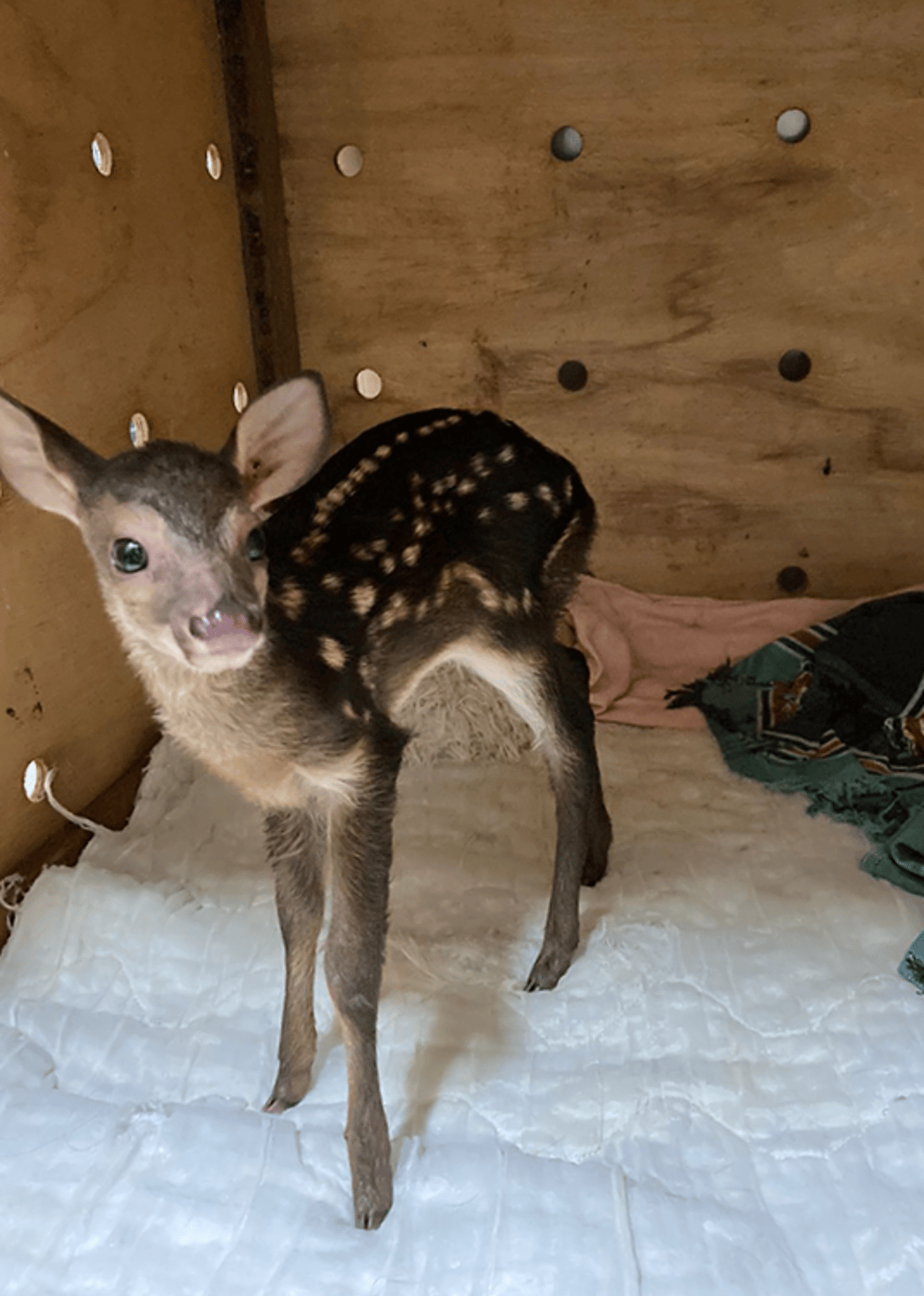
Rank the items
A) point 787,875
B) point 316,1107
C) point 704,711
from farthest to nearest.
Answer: point 704,711, point 787,875, point 316,1107

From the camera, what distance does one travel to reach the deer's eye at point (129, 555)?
1396mm

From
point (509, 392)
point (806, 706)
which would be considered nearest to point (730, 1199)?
point (806, 706)

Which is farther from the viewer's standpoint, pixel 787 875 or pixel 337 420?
pixel 337 420

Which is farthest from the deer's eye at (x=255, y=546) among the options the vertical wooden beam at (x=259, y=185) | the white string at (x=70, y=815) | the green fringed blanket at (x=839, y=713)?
the green fringed blanket at (x=839, y=713)

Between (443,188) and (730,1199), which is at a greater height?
(443,188)

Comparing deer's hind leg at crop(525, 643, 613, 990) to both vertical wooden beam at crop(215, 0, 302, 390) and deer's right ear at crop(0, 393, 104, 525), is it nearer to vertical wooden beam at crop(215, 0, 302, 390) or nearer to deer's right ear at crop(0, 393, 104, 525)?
deer's right ear at crop(0, 393, 104, 525)

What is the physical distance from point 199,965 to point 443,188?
174cm

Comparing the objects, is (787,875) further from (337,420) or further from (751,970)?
(337,420)

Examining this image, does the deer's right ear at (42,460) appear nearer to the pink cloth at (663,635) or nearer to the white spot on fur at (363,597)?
the white spot on fur at (363,597)

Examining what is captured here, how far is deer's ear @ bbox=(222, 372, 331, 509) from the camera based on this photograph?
1.46 metres

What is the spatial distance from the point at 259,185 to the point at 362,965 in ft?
5.81

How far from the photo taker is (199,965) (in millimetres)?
1939

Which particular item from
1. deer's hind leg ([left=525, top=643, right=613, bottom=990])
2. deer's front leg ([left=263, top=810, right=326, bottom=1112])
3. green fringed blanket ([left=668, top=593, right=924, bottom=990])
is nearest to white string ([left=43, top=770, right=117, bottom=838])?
deer's front leg ([left=263, top=810, right=326, bottom=1112])

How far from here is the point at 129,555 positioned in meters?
1.40
